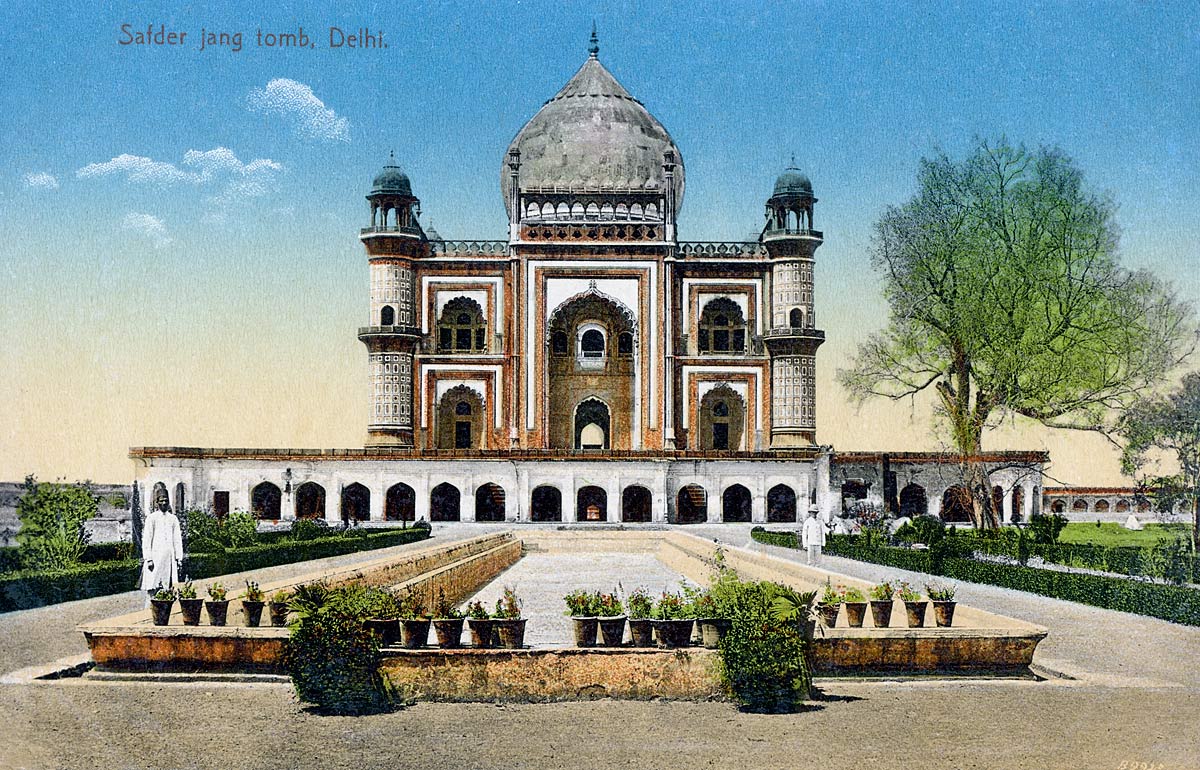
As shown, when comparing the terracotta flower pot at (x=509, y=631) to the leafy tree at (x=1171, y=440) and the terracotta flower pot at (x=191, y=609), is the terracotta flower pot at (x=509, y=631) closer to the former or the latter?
the terracotta flower pot at (x=191, y=609)

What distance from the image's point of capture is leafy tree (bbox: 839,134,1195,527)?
90.1ft

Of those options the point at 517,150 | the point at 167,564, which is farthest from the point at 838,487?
the point at 167,564

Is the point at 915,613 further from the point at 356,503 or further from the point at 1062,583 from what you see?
the point at 356,503

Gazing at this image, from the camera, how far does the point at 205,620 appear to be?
10.5 metres

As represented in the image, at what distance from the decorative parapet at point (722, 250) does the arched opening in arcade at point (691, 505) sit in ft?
32.9

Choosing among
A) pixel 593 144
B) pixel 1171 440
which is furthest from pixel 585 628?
pixel 593 144

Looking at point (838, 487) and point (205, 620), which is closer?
point (205, 620)

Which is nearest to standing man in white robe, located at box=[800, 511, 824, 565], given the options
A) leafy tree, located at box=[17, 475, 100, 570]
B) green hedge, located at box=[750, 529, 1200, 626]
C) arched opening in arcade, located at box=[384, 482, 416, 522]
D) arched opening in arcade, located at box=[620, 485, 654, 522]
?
green hedge, located at box=[750, 529, 1200, 626]

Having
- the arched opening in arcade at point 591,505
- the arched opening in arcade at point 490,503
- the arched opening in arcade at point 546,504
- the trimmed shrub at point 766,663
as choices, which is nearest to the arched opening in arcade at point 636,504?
the arched opening in arcade at point 591,505

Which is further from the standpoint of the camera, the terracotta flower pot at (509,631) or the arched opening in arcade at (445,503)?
the arched opening in arcade at (445,503)

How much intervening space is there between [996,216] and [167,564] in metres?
21.4

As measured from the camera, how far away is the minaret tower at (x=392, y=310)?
42.8 m

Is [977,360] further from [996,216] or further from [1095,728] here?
[1095,728]

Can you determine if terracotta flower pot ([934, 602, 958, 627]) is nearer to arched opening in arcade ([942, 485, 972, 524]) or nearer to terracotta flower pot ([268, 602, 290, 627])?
terracotta flower pot ([268, 602, 290, 627])
